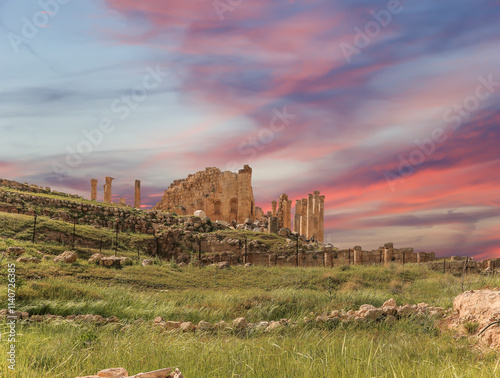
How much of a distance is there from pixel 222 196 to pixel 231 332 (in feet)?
130

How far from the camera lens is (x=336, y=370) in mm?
4766

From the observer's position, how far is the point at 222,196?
47875mm

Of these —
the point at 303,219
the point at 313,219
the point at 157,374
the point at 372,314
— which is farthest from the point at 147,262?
the point at 303,219

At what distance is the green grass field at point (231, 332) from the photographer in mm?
5102

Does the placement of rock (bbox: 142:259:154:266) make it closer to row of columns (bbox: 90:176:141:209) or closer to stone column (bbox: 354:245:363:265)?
stone column (bbox: 354:245:363:265)

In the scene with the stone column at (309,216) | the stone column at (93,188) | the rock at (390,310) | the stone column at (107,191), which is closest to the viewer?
the rock at (390,310)

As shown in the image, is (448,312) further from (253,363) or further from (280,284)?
(280,284)

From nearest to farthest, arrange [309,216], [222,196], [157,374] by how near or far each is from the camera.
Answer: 1. [157,374]
2. [222,196]
3. [309,216]

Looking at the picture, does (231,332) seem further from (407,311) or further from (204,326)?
(407,311)

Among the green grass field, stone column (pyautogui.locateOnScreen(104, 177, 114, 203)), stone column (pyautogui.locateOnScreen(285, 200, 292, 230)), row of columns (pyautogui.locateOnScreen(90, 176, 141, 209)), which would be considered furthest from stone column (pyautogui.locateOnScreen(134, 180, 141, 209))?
the green grass field

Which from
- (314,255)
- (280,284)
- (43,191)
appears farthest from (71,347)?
(43,191)

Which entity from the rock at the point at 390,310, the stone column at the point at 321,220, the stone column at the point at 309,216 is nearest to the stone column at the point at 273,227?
the stone column at the point at 309,216

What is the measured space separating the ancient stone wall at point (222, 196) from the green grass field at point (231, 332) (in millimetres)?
27326

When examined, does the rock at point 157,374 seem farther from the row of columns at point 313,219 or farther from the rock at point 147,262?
the row of columns at point 313,219
